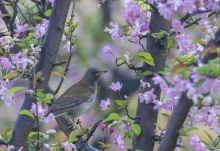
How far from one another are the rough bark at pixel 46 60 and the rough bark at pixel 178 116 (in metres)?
0.90

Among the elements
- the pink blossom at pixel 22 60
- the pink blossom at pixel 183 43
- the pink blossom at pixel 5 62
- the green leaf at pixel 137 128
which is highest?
the pink blossom at pixel 183 43

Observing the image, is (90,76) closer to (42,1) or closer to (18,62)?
(42,1)

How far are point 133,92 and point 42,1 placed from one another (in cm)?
360

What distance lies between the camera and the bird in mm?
3464

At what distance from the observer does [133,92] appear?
20.1ft

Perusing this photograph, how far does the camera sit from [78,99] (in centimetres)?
388

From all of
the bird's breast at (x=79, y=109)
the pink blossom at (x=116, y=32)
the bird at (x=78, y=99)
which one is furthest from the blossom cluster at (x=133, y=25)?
the bird's breast at (x=79, y=109)

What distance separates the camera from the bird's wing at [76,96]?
3.63 meters

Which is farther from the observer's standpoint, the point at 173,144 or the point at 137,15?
the point at 137,15

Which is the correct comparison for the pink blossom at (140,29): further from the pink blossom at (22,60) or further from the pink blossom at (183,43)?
the pink blossom at (22,60)

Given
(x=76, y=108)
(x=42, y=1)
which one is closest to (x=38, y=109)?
(x=42, y=1)

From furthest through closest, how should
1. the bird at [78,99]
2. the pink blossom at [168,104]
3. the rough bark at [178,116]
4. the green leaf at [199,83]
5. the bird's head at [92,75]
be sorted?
the bird's head at [92,75]
the bird at [78,99]
the pink blossom at [168,104]
the rough bark at [178,116]
the green leaf at [199,83]

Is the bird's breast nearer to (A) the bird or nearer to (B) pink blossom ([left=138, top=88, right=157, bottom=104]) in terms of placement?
(A) the bird

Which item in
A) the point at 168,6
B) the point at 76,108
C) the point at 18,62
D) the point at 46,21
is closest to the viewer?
the point at 168,6
